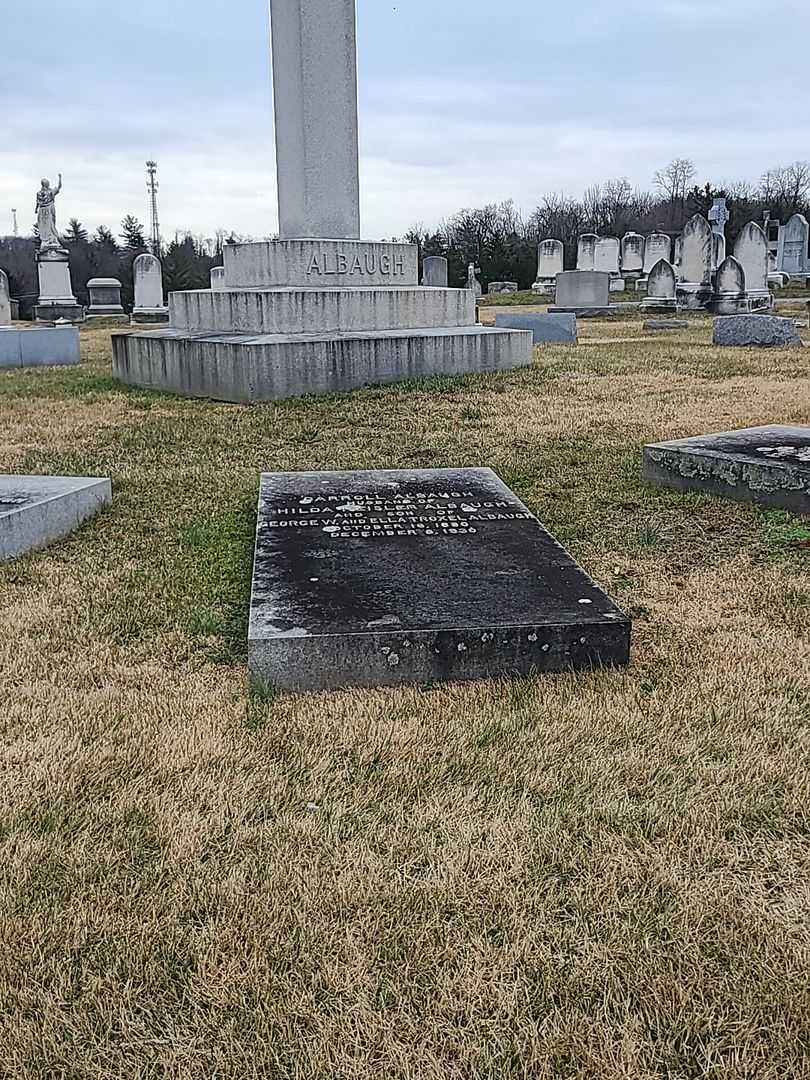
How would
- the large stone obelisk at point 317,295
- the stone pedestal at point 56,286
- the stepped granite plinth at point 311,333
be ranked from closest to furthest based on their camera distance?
the stepped granite plinth at point 311,333 → the large stone obelisk at point 317,295 → the stone pedestal at point 56,286

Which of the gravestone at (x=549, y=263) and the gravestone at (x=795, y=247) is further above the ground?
the gravestone at (x=795, y=247)

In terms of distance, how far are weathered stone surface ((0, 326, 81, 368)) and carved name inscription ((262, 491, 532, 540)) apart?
1003 centimetres

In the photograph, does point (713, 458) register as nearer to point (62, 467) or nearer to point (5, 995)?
point (62, 467)

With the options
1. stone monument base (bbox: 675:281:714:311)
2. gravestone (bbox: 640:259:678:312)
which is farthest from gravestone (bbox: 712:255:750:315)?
gravestone (bbox: 640:259:678:312)

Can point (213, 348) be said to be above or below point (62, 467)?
above

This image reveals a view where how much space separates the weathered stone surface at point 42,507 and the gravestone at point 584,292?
17.6 metres

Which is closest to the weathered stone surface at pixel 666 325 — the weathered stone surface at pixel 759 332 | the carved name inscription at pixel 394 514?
the weathered stone surface at pixel 759 332

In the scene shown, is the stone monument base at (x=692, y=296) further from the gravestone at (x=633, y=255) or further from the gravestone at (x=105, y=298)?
the gravestone at (x=105, y=298)

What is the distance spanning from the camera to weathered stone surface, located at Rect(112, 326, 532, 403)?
320 inches

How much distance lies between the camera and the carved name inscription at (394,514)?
3.78m

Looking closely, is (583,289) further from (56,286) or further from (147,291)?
(56,286)

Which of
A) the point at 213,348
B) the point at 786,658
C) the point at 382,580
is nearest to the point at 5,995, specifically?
the point at 382,580

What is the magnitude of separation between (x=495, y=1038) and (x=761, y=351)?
40.7ft

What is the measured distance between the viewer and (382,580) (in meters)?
3.19
